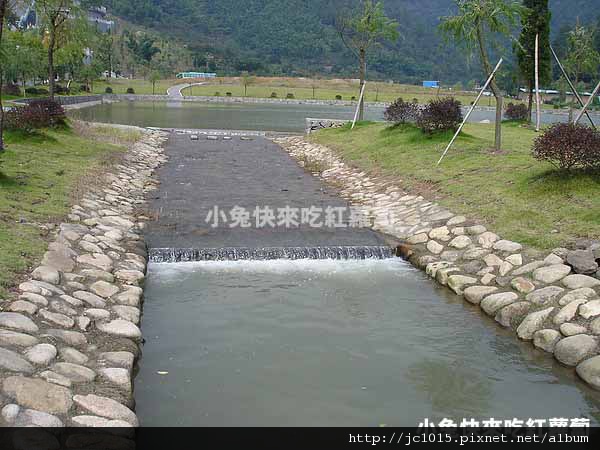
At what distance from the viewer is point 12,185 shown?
12.9 metres

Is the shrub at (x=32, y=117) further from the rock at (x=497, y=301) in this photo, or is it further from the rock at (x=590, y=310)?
the rock at (x=590, y=310)

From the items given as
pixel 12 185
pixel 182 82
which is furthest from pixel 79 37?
pixel 182 82

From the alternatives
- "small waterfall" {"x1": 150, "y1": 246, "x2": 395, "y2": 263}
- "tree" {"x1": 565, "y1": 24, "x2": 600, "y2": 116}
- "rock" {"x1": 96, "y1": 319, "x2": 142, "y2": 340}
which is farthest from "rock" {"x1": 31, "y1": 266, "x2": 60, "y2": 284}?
"tree" {"x1": 565, "y1": 24, "x2": 600, "y2": 116}

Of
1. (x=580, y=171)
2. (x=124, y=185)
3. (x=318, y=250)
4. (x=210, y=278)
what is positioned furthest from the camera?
(x=124, y=185)

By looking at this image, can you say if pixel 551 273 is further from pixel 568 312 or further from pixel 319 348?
pixel 319 348

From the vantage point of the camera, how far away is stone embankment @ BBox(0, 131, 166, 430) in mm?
5680

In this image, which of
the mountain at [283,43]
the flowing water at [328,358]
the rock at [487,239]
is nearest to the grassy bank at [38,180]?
the flowing water at [328,358]

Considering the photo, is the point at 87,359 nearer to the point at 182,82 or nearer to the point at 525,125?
the point at 525,125

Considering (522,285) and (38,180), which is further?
(38,180)

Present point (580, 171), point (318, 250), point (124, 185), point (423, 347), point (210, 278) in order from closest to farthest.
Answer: point (423, 347) → point (210, 278) → point (318, 250) → point (580, 171) → point (124, 185)

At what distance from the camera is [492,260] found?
1039 centimetres

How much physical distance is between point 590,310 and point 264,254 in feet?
18.4

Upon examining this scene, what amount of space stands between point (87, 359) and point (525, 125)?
29.6m

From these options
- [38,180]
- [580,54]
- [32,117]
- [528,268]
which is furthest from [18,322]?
[580,54]
